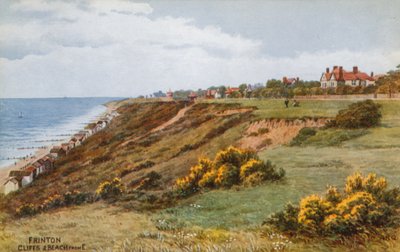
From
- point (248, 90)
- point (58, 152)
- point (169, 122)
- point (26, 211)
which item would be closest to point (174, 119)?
point (169, 122)

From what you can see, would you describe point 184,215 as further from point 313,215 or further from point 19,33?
point 19,33

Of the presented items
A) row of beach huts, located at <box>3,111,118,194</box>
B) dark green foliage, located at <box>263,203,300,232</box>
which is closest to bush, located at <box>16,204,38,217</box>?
row of beach huts, located at <box>3,111,118,194</box>

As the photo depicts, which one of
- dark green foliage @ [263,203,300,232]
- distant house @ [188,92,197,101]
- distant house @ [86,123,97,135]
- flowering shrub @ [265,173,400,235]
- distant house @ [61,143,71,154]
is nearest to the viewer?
flowering shrub @ [265,173,400,235]

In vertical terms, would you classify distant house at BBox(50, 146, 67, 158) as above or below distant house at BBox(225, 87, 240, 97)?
below

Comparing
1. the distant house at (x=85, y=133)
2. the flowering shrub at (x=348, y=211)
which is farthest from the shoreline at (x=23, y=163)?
the flowering shrub at (x=348, y=211)

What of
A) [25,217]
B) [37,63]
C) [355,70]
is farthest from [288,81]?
[25,217]

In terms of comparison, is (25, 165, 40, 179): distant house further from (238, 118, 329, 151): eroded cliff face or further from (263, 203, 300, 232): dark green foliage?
(263, 203, 300, 232): dark green foliage
